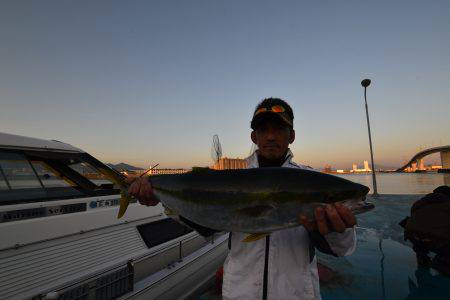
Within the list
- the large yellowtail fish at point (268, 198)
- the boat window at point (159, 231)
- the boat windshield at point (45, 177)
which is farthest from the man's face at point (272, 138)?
the boat windshield at point (45, 177)

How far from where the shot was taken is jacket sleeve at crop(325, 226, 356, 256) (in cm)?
219

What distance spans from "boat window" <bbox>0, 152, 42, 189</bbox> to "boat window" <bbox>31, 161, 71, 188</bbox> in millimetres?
119

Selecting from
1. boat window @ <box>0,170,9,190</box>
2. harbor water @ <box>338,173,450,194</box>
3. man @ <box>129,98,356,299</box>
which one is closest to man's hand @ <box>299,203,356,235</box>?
man @ <box>129,98,356,299</box>

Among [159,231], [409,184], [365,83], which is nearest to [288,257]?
[159,231]

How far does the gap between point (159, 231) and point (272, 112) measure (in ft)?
11.1

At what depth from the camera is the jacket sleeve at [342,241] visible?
7.20 ft

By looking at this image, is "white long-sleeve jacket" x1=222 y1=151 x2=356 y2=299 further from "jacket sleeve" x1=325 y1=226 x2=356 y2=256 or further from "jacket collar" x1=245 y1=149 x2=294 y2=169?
"jacket collar" x1=245 y1=149 x2=294 y2=169

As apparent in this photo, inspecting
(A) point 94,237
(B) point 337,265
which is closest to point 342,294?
(B) point 337,265

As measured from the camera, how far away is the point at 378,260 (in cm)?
677

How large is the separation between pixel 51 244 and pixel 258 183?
2.86 meters

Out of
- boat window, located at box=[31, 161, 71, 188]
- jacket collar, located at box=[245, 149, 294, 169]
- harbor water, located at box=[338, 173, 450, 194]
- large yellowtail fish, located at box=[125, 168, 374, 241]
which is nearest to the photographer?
large yellowtail fish, located at box=[125, 168, 374, 241]

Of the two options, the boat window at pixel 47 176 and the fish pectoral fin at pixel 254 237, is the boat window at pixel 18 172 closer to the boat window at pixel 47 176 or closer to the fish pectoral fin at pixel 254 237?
the boat window at pixel 47 176

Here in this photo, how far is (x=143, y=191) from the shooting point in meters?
3.03

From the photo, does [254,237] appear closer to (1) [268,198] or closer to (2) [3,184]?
(1) [268,198]
